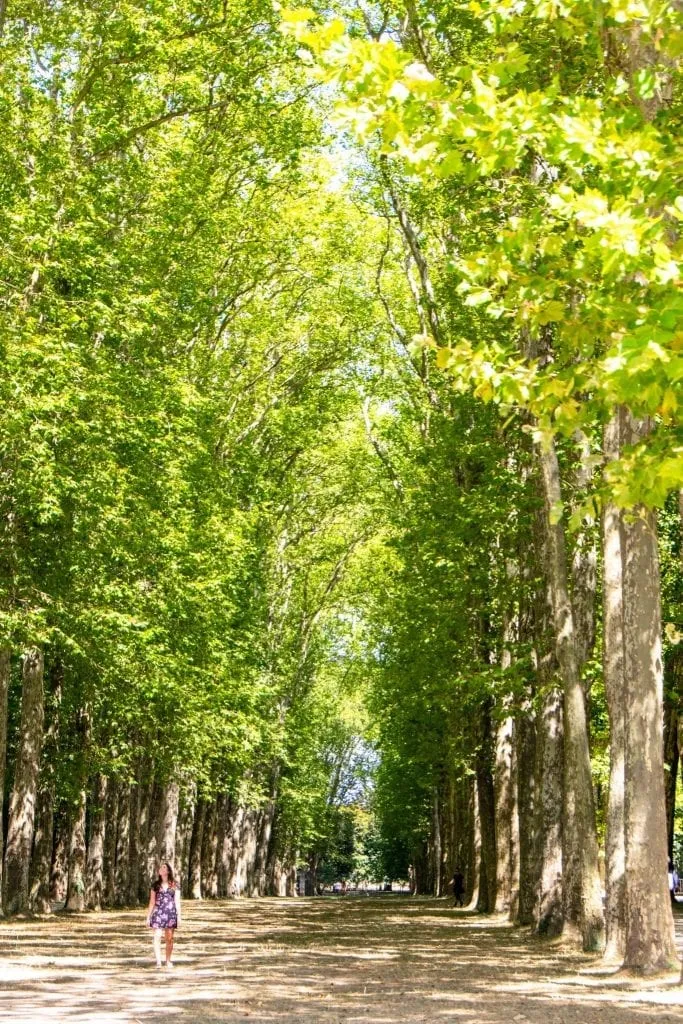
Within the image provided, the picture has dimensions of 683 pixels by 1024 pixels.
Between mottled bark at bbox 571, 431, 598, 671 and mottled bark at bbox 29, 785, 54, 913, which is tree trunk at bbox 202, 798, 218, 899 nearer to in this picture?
mottled bark at bbox 29, 785, 54, 913

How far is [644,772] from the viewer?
14.8 meters

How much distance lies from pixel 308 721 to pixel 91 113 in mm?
37827

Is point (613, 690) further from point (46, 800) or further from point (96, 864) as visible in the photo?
point (96, 864)

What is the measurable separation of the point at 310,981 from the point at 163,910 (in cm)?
220

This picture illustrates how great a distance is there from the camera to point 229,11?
78.5ft

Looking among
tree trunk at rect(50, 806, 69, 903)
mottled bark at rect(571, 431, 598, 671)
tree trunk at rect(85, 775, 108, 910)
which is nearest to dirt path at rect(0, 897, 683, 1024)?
mottled bark at rect(571, 431, 598, 671)

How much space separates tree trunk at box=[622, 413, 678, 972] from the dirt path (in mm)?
561

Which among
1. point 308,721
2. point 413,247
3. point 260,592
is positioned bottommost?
point 308,721

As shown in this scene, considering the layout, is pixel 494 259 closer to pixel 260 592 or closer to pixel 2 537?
pixel 2 537

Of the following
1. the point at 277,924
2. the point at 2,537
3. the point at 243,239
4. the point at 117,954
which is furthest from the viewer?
the point at 243,239

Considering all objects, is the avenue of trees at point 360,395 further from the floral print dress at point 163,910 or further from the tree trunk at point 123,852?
the floral print dress at point 163,910

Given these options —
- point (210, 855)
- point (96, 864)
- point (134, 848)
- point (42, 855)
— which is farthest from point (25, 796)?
point (210, 855)

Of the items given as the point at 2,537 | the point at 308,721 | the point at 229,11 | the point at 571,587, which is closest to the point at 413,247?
the point at 229,11

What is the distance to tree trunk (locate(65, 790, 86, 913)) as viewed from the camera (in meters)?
31.3
